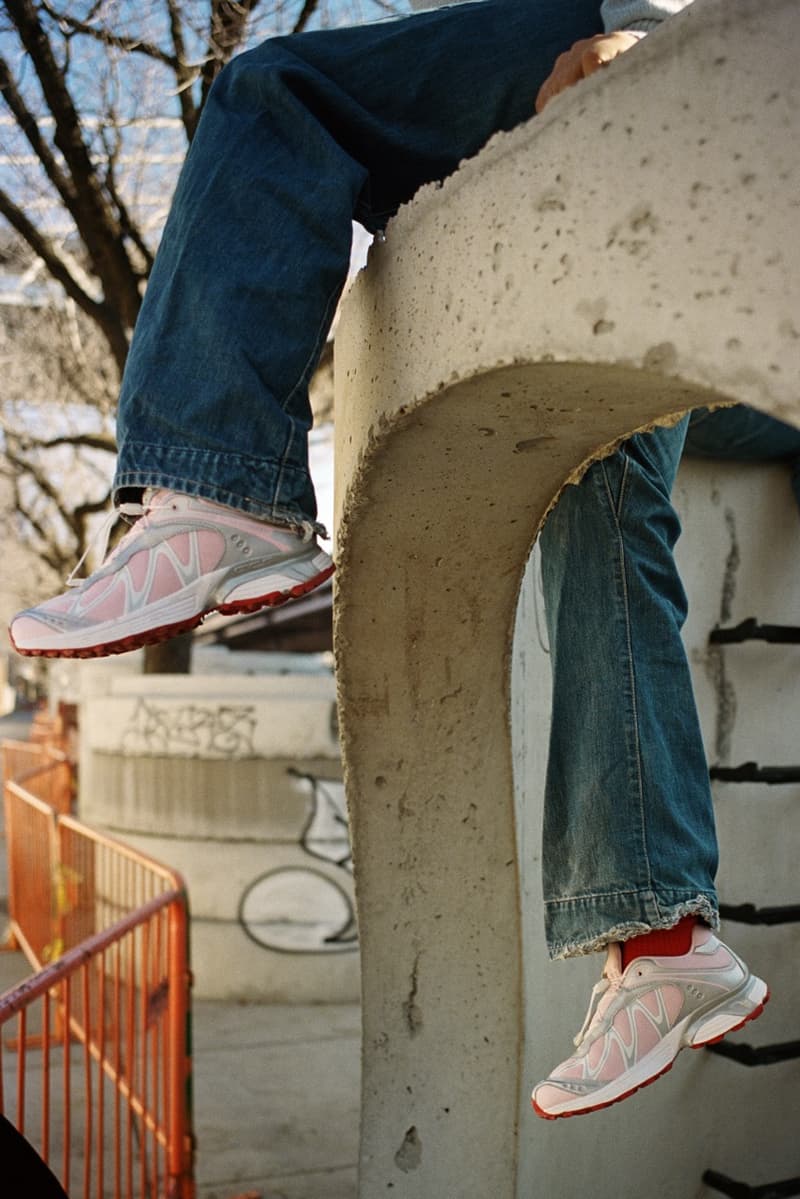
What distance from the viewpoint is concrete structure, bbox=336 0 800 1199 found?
4.19ft

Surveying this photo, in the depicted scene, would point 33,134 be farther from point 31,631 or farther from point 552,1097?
point 552,1097

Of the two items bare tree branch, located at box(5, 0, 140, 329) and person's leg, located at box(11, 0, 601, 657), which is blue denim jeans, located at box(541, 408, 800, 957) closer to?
person's leg, located at box(11, 0, 601, 657)

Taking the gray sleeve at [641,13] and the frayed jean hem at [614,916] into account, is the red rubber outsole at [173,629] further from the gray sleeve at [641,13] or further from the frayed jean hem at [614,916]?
the gray sleeve at [641,13]

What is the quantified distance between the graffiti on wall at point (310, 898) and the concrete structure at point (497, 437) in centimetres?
471

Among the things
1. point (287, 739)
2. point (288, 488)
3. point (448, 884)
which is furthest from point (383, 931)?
point (287, 739)

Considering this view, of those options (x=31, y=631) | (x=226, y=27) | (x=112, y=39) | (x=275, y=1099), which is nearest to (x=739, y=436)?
(x=31, y=631)

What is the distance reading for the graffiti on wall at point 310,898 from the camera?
8.06 m

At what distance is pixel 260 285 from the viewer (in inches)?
71.7

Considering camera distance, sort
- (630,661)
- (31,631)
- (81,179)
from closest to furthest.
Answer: (31,631) → (630,661) → (81,179)

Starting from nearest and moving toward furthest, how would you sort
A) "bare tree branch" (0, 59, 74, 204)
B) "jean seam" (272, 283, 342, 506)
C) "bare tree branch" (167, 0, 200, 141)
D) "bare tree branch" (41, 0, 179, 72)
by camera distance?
"jean seam" (272, 283, 342, 506)
"bare tree branch" (41, 0, 179, 72)
"bare tree branch" (167, 0, 200, 141)
"bare tree branch" (0, 59, 74, 204)

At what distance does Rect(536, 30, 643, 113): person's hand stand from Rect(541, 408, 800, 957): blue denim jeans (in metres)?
0.65

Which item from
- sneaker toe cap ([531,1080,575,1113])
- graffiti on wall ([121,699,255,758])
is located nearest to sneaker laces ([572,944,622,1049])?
sneaker toe cap ([531,1080,575,1113])

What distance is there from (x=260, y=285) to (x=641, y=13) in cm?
73

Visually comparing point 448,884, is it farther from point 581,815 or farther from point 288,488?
point 288,488
